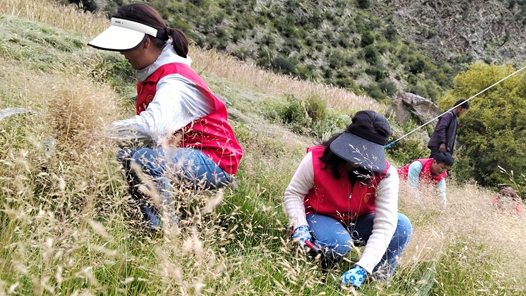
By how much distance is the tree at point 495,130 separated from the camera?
9.72m

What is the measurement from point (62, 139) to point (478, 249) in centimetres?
242

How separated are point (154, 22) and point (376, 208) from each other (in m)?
1.53

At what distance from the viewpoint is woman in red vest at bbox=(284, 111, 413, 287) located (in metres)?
2.08

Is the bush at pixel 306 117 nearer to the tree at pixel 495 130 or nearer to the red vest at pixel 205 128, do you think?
the red vest at pixel 205 128

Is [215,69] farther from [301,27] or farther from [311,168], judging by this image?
[301,27]

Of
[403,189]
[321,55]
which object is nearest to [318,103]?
[403,189]

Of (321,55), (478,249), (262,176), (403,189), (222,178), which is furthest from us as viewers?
(321,55)

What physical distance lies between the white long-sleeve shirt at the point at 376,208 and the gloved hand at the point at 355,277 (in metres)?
0.03

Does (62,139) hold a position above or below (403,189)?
above

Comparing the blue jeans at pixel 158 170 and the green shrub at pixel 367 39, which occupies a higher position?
the blue jeans at pixel 158 170

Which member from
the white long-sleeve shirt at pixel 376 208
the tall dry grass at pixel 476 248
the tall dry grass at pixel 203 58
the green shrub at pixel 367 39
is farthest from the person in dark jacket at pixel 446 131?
the green shrub at pixel 367 39

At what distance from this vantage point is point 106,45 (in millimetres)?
1950

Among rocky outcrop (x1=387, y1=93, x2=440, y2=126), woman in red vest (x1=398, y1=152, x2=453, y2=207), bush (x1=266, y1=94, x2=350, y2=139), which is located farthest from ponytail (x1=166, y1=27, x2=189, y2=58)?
rocky outcrop (x1=387, y1=93, x2=440, y2=126)

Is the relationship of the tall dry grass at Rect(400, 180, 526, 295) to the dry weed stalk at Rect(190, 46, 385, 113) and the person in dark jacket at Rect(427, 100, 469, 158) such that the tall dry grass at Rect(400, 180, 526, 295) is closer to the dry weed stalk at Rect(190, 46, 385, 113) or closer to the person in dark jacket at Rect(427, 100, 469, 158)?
the person in dark jacket at Rect(427, 100, 469, 158)
